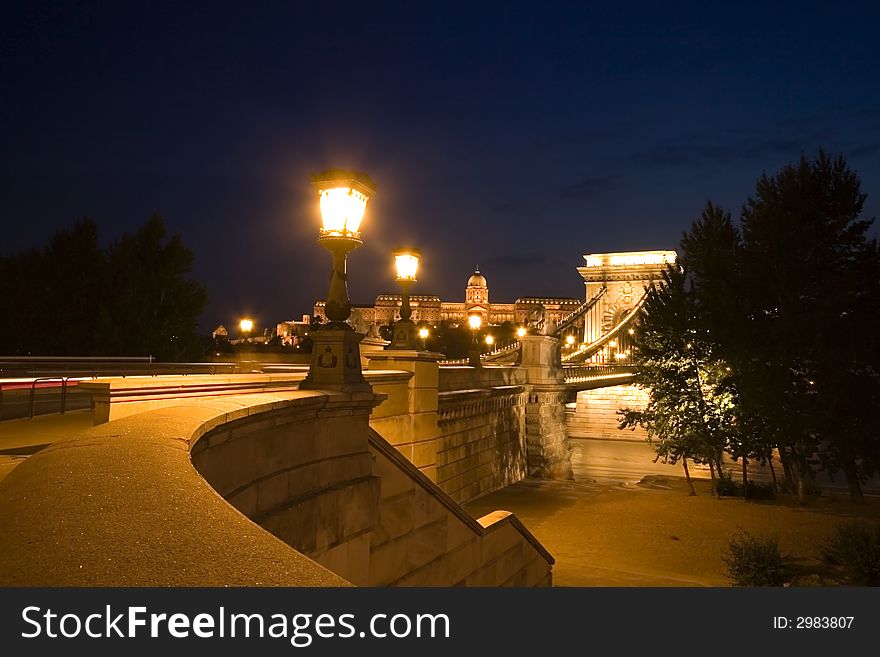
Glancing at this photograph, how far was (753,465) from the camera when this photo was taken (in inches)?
1302

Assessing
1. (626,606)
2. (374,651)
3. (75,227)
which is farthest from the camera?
(75,227)

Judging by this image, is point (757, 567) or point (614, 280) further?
point (614, 280)

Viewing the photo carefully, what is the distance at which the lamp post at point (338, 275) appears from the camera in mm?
6711

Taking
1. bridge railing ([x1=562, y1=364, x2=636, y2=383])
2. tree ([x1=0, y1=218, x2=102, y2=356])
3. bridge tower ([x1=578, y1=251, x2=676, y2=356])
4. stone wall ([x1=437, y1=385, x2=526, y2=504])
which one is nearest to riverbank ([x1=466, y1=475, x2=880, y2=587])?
stone wall ([x1=437, y1=385, x2=526, y2=504])

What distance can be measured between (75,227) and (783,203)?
3153cm

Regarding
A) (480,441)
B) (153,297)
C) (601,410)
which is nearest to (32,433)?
(480,441)

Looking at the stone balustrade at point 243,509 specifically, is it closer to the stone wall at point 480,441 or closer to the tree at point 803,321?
the stone wall at point 480,441

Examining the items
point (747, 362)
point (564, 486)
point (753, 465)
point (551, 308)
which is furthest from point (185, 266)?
point (551, 308)

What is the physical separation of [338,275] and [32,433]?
4.08 m

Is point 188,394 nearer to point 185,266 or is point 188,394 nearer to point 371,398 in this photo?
point 371,398

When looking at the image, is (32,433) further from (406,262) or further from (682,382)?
(682,382)

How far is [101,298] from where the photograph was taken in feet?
104

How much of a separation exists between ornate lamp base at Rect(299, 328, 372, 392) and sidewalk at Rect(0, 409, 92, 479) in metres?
2.56

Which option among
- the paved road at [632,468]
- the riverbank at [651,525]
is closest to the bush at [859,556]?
the riverbank at [651,525]
